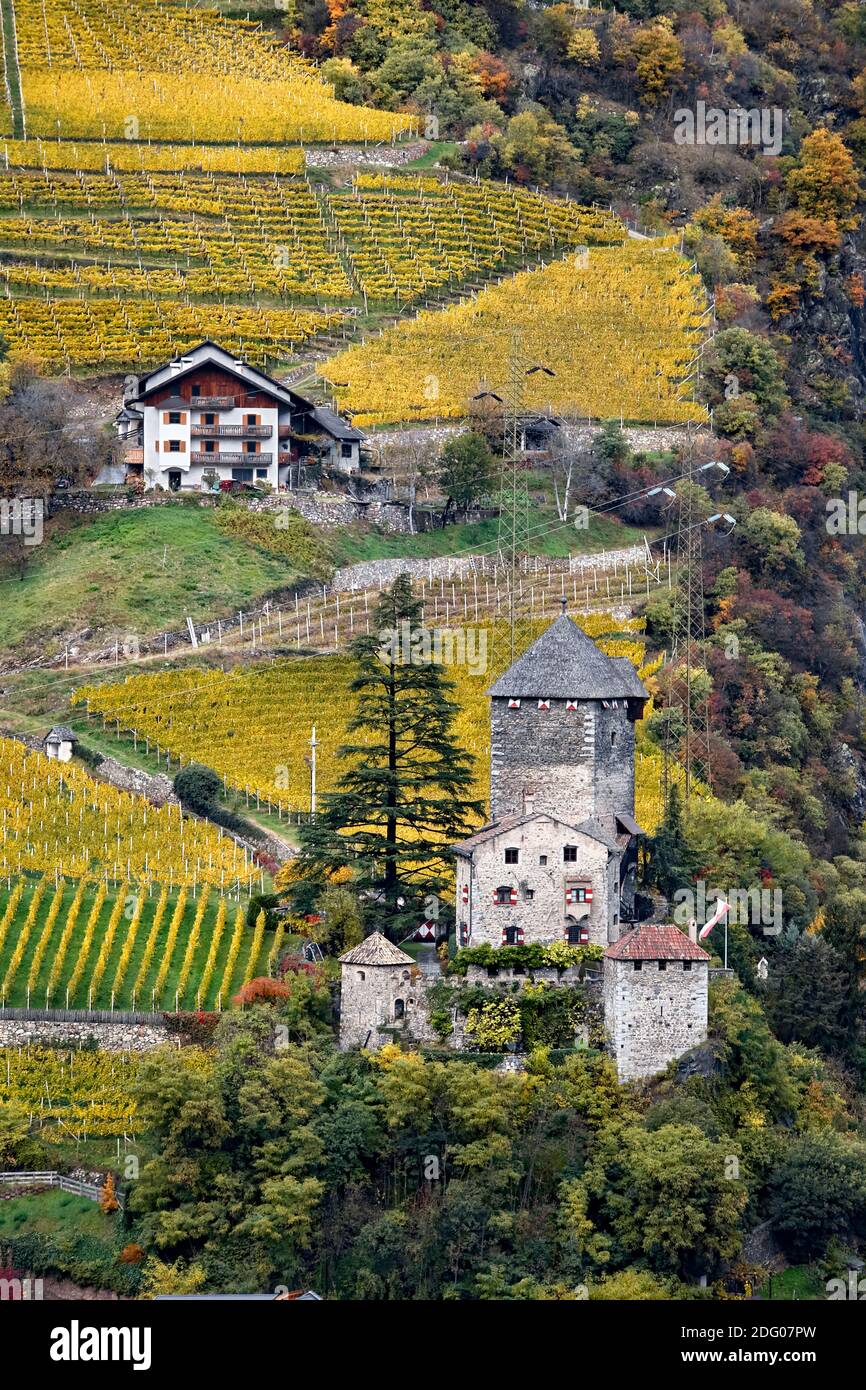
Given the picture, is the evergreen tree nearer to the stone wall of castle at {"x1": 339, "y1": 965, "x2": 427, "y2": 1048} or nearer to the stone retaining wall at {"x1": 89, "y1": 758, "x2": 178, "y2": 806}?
the stone wall of castle at {"x1": 339, "y1": 965, "x2": 427, "y2": 1048}

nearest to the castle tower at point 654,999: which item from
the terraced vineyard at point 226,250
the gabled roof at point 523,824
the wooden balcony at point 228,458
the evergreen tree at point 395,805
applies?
the gabled roof at point 523,824

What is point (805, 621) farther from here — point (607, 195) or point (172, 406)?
point (607, 195)

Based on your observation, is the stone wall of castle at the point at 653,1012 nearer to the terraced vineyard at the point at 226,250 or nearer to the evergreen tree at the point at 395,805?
the evergreen tree at the point at 395,805

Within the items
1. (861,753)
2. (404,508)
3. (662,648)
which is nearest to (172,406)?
(404,508)

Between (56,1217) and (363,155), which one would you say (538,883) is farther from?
(363,155)

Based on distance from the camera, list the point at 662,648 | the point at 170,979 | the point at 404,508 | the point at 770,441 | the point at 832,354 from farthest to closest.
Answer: the point at 832,354
the point at 770,441
the point at 404,508
the point at 662,648
the point at 170,979

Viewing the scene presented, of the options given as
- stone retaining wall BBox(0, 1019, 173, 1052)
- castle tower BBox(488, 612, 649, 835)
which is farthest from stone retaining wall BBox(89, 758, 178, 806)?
castle tower BBox(488, 612, 649, 835)
